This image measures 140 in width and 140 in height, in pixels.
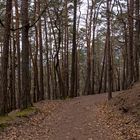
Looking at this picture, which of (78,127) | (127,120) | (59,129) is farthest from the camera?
(127,120)

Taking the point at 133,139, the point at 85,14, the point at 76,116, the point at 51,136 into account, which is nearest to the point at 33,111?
the point at 76,116

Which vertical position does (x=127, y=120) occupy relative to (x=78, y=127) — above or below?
above

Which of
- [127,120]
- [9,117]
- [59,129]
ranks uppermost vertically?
[9,117]

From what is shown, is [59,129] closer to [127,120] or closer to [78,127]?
[78,127]

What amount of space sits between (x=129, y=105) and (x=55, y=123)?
3.87 meters

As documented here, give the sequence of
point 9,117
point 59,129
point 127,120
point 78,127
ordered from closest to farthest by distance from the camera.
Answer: point 59,129, point 78,127, point 127,120, point 9,117

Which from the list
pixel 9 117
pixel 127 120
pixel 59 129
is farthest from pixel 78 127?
pixel 9 117

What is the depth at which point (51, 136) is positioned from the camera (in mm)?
11164

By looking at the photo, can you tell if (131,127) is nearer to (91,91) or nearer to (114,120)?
(114,120)

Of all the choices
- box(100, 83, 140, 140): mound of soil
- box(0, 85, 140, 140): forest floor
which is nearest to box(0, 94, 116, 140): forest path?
box(0, 85, 140, 140): forest floor

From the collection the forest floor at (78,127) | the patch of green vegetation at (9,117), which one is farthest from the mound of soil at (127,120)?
the patch of green vegetation at (9,117)

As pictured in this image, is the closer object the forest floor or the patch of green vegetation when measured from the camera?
the forest floor

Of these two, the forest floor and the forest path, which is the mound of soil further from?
the forest path

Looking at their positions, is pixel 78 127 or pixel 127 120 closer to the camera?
pixel 78 127
